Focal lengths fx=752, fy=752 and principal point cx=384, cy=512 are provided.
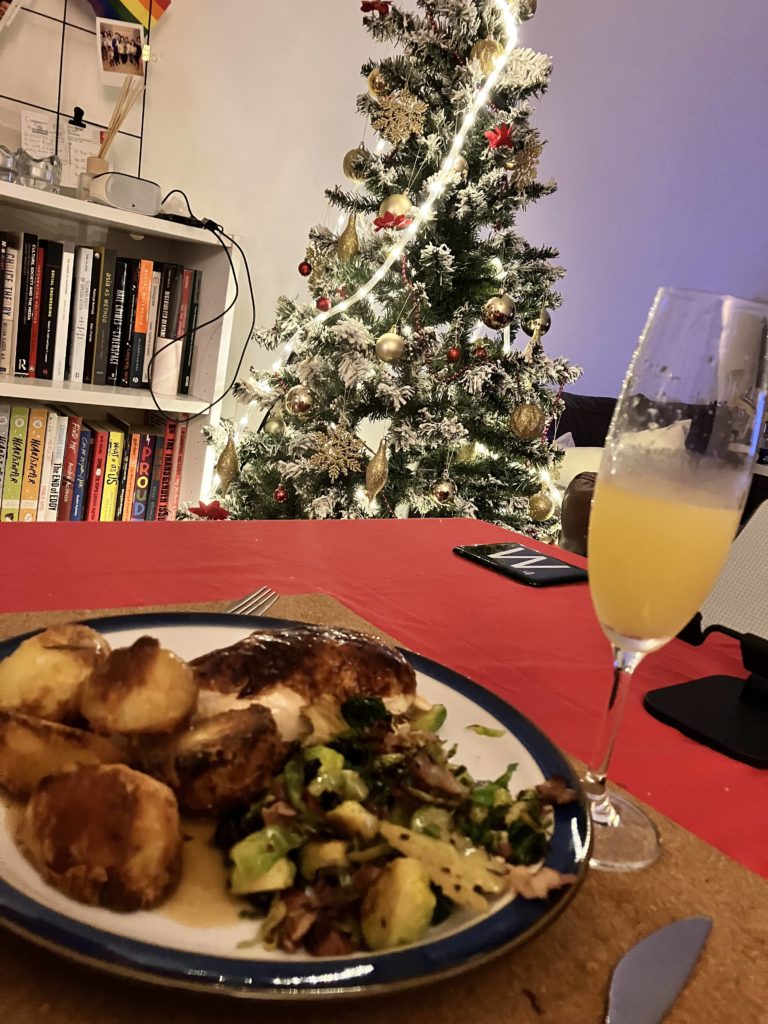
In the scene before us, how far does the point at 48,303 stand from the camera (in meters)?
2.05

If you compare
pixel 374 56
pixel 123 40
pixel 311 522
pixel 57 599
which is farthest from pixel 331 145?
pixel 57 599

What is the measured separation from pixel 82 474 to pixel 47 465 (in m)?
0.11

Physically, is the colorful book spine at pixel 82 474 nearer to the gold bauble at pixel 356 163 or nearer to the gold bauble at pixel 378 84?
the gold bauble at pixel 356 163

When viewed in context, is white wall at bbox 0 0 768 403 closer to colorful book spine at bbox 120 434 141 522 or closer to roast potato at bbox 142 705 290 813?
colorful book spine at bbox 120 434 141 522

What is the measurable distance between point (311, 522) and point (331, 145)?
2099mm

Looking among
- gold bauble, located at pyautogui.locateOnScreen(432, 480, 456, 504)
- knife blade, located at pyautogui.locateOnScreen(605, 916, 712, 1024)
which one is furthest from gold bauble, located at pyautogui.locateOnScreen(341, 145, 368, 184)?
knife blade, located at pyautogui.locateOnScreen(605, 916, 712, 1024)

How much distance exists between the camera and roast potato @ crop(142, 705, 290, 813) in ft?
1.10

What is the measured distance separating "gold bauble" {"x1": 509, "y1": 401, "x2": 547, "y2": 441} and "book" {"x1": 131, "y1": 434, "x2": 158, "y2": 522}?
1.13m

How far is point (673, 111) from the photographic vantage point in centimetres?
391

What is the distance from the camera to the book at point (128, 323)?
2.18 metres

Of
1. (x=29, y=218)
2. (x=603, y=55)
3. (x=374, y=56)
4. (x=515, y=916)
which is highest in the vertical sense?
(x=603, y=55)

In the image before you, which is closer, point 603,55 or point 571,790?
point 571,790

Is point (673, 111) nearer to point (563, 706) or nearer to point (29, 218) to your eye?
point (29, 218)

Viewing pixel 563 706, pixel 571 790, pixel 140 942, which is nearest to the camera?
pixel 140 942
